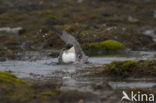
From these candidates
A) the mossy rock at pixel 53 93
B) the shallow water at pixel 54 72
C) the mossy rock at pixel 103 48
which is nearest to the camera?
the mossy rock at pixel 53 93

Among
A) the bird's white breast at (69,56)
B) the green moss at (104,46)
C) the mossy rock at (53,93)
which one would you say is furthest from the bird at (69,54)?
the mossy rock at (53,93)

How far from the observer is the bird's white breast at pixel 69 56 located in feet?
67.4

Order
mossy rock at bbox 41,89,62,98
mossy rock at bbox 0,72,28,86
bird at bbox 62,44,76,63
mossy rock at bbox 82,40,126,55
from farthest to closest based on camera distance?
mossy rock at bbox 82,40,126,55
bird at bbox 62,44,76,63
mossy rock at bbox 0,72,28,86
mossy rock at bbox 41,89,62,98

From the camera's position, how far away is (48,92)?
11.1 m

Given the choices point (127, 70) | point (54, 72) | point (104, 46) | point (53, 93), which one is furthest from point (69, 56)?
point (53, 93)

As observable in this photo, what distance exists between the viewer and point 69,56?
20.6 metres

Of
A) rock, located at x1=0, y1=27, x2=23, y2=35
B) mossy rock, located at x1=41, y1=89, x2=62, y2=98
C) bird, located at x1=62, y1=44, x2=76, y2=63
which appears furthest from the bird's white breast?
rock, located at x1=0, y1=27, x2=23, y2=35

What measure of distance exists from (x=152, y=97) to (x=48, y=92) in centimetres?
322

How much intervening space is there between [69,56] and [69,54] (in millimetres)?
135

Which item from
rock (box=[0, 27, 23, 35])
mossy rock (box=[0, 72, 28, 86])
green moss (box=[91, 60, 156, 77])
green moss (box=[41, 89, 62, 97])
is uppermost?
rock (box=[0, 27, 23, 35])

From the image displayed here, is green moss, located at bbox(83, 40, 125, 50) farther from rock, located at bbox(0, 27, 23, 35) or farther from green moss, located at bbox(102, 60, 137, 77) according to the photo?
rock, located at bbox(0, 27, 23, 35)

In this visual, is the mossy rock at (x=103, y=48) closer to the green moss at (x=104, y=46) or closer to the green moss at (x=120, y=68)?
the green moss at (x=104, y=46)

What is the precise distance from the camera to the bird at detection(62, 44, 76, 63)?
20.5 meters

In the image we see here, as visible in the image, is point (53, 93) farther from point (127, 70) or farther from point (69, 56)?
point (69, 56)
